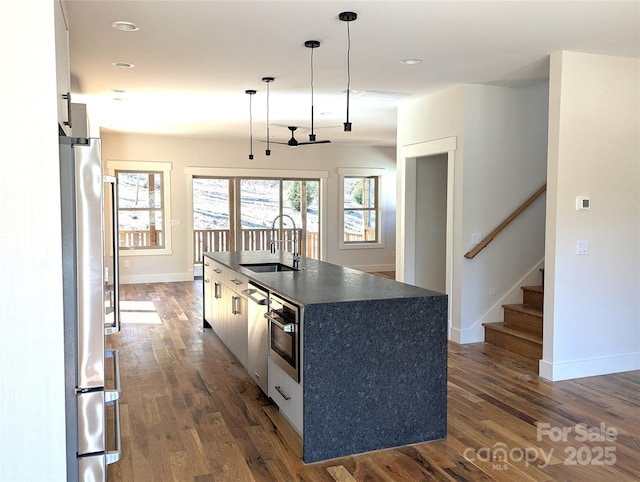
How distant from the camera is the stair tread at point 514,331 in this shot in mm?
4957

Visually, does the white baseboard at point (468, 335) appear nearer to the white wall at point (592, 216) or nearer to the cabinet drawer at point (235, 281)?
the white wall at point (592, 216)

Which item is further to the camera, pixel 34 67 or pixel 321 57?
pixel 321 57

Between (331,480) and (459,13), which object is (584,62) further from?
(331,480)

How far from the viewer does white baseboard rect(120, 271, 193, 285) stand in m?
9.55

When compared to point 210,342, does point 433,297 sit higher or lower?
higher

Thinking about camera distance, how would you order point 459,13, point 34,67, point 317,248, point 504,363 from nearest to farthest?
point 34,67
point 459,13
point 504,363
point 317,248

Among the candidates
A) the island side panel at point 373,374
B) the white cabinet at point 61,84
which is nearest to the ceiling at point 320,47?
the white cabinet at point 61,84

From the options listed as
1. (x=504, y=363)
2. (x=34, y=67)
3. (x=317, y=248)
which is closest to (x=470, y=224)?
(x=504, y=363)

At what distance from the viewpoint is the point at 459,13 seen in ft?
10.8

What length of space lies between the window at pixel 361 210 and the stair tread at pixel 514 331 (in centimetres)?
569

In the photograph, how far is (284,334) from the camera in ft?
10.6

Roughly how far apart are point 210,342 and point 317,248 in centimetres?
562

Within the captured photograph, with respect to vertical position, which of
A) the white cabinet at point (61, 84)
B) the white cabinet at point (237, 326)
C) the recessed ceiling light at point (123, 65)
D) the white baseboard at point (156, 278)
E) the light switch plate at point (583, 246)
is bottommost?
the white baseboard at point (156, 278)

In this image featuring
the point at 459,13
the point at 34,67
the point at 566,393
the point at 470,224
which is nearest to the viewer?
the point at 34,67
